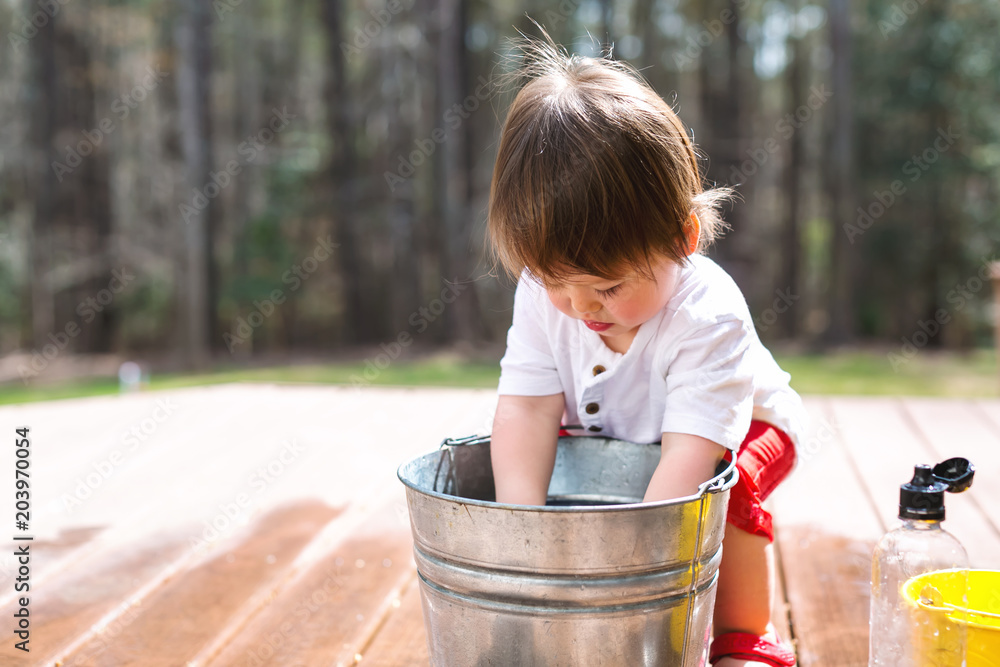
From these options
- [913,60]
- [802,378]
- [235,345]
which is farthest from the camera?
[235,345]

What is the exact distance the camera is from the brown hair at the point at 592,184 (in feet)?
3.68

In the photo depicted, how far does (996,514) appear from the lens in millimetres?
2090

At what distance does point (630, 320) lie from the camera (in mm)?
1267

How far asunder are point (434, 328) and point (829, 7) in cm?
533

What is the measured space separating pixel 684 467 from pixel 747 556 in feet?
0.78

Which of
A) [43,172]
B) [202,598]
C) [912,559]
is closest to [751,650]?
[912,559]

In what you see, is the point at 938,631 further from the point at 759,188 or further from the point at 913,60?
the point at 759,188

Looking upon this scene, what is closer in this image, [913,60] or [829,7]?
[829,7]

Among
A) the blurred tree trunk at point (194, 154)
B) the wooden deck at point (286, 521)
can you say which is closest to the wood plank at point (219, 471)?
the wooden deck at point (286, 521)

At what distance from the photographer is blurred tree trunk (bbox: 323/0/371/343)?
417 inches

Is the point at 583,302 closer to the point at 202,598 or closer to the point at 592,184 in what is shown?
the point at 592,184

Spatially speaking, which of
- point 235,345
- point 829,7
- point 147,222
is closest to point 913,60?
point 829,7

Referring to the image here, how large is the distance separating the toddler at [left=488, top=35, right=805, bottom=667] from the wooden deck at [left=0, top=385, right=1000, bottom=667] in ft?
1.14

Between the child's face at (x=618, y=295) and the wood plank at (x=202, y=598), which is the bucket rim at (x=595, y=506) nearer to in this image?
the child's face at (x=618, y=295)
